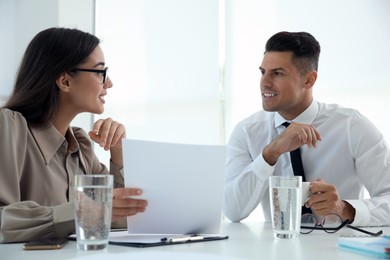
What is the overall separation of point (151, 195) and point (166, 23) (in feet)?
10.3

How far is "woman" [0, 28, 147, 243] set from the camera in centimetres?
164

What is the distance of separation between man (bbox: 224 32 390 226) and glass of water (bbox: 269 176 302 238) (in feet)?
1.78

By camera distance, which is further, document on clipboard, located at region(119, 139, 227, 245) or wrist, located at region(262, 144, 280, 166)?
wrist, located at region(262, 144, 280, 166)

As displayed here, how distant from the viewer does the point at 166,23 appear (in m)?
4.33

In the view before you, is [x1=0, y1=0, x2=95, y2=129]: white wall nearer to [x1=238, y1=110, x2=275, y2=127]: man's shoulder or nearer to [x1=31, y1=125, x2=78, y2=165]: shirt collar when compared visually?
[x1=238, y1=110, x2=275, y2=127]: man's shoulder

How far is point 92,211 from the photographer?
1.15m

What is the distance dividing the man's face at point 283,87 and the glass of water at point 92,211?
4.90 ft

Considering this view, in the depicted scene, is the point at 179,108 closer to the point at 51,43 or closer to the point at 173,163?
the point at 51,43

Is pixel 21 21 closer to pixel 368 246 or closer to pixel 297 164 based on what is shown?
pixel 297 164

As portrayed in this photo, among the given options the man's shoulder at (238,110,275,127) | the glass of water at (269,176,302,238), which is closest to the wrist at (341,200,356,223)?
the glass of water at (269,176,302,238)

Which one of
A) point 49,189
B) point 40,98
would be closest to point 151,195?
point 49,189

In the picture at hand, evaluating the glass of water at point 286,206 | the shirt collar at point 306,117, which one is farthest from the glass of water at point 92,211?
the shirt collar at point 306,117

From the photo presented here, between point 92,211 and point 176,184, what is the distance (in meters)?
0.26

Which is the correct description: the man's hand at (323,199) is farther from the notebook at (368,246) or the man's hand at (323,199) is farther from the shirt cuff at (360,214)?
the notebook at (368,246)
